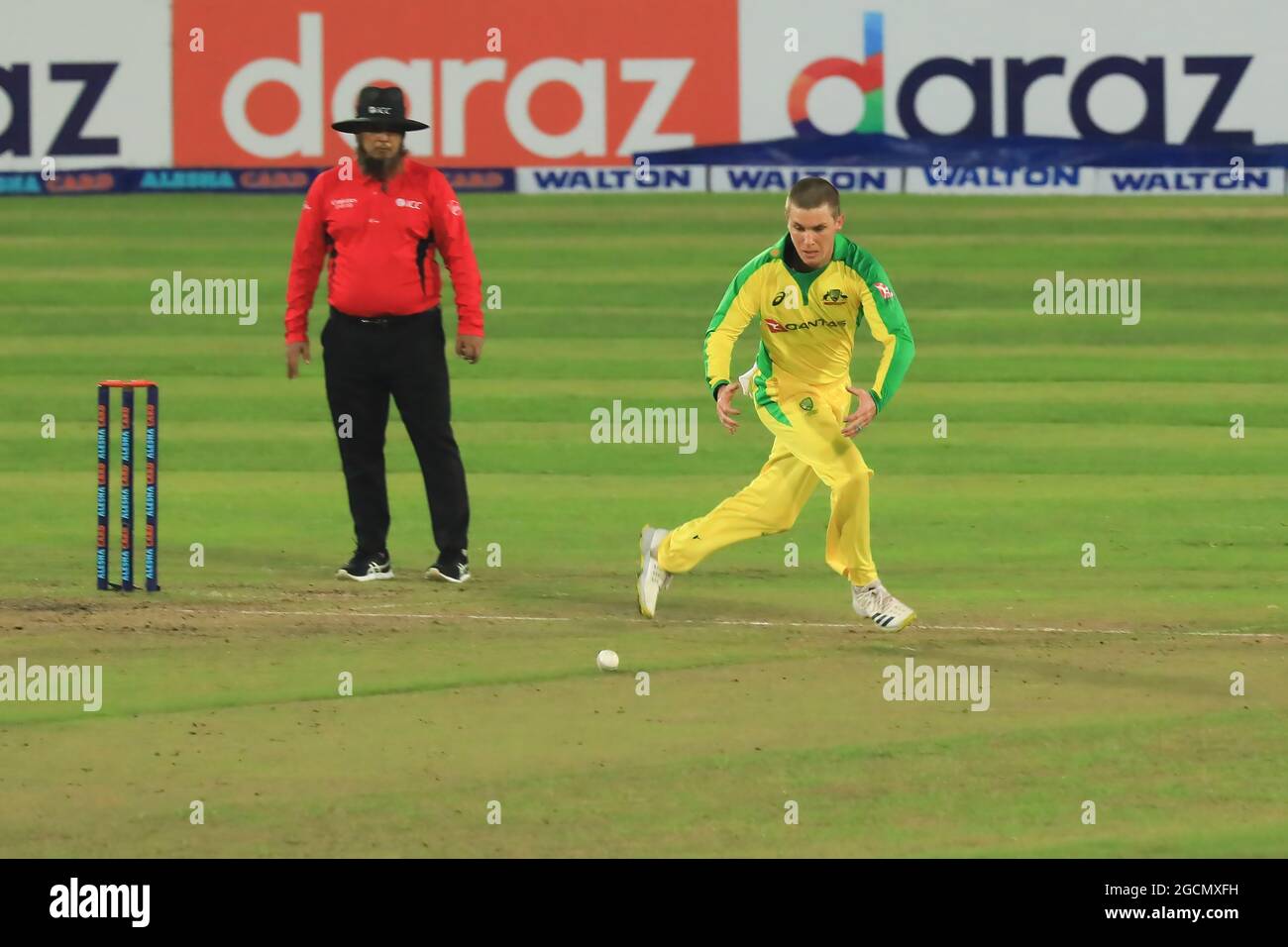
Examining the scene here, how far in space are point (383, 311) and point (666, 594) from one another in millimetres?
1930

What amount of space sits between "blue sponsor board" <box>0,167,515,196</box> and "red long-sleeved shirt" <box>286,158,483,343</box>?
519 inches

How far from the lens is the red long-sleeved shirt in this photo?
1142 cm

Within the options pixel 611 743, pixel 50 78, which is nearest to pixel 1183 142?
pixel 50 78

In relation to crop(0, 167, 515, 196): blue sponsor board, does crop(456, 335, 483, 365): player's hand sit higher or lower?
lower

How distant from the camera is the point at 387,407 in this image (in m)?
11.7

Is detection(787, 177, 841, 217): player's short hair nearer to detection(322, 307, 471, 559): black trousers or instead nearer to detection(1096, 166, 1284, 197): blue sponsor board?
detection(322, 307, 471, 559): black trousers

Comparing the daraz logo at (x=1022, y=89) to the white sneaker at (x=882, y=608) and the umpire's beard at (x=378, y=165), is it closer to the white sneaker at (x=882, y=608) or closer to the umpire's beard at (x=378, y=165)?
the umpire's beard at (x=378, y=165)

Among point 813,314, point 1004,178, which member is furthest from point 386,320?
point 1004,178

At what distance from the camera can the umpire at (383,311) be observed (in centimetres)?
1143

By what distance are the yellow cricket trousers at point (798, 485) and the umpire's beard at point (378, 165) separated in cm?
215

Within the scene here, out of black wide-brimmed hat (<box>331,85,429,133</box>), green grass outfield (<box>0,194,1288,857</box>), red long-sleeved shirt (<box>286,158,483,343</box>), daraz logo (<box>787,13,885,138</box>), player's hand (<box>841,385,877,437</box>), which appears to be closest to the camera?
green grass outfield (<box>0,194,1288,857</box>)

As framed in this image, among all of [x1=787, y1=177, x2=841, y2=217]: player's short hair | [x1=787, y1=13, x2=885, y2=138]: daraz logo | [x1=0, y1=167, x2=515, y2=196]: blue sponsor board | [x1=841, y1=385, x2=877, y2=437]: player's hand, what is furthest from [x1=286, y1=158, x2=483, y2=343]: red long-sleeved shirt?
[x1=0, y1=167, x2=515, y2=196]: blue sponsor board

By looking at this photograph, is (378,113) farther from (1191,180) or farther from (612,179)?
(1191,180)

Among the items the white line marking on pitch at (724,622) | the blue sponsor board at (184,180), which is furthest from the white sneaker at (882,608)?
the blue sponsor board at (184,180)
